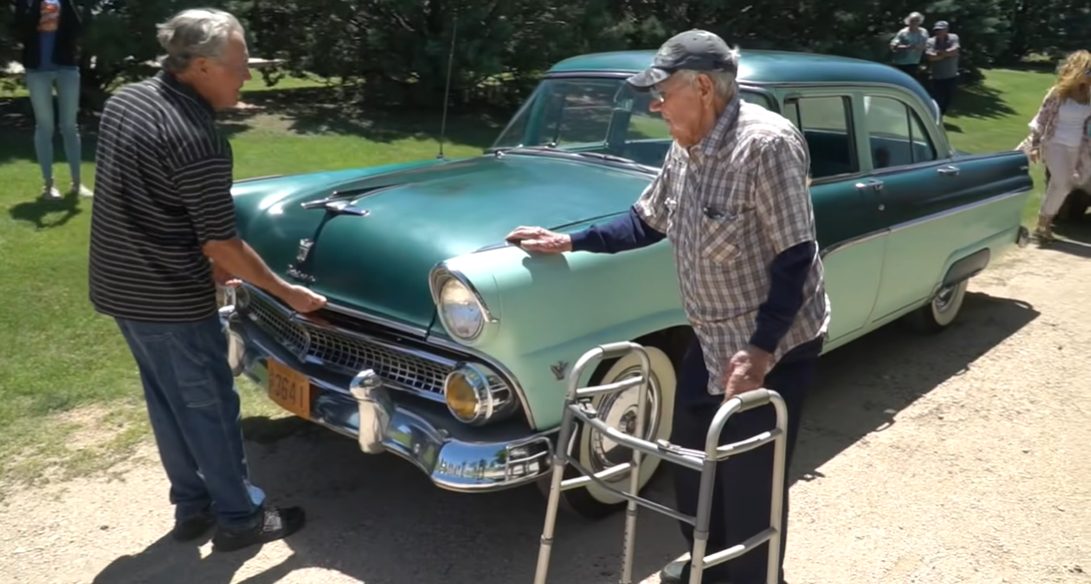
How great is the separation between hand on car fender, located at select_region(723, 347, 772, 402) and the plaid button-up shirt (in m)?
0.14

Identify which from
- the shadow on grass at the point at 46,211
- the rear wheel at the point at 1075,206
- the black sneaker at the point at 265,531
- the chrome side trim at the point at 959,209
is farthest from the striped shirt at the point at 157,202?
the rear wheel at the point at 1075,206

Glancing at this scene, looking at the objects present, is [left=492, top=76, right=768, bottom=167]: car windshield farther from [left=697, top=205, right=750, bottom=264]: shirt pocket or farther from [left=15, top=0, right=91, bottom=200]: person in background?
[left=15, top=0, right=91, bottom=200]: person in background

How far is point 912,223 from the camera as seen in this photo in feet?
16.4

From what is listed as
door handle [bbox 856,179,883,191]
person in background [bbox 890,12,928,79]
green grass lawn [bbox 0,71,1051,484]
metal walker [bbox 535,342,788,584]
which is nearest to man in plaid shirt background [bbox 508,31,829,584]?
metal walker [bbox 535,342,788,584]

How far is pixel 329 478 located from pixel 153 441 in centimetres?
83

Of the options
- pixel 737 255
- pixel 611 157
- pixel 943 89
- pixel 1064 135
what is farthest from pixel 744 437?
pixel 943 89

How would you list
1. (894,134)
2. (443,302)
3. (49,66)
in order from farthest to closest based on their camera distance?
1. (49,66)
2. (894,134)
3. (443,302)

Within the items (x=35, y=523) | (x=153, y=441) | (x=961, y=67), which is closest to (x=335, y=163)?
(x=153, y=441)

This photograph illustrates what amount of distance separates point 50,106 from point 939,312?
237 inches

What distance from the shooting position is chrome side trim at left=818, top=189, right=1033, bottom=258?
4402 mm

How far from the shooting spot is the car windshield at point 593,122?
14.6 feet

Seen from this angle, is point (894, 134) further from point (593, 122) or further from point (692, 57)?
point (692, 57)

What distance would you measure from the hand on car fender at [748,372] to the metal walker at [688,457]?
7 cm

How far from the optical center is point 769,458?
2.82 metres
